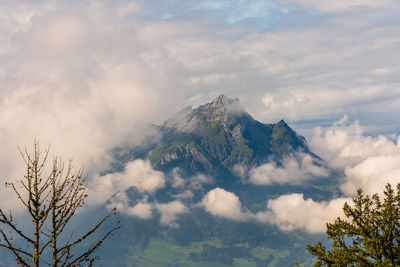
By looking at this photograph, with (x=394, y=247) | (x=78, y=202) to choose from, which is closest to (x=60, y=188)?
(x=78, y=202)

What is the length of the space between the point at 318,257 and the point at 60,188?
118 feet

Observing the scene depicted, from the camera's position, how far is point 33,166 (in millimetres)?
18156

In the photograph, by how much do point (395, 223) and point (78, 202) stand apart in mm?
34683

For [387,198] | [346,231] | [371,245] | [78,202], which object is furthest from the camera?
[346,231]

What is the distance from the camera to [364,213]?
4328cm

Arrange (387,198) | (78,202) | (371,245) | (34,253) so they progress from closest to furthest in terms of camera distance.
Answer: (34,253)
(78,202)
(371,245)
(387,198)

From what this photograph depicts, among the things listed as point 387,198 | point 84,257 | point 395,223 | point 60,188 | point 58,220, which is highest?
point 387,198

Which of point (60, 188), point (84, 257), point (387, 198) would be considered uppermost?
point (387, 198)

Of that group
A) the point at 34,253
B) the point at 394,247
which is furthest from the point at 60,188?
the point at 394,247

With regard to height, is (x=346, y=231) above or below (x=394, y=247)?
above

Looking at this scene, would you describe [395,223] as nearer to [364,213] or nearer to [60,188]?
[364,213]

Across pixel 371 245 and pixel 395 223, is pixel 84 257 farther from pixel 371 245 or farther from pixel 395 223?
pixel 395 223

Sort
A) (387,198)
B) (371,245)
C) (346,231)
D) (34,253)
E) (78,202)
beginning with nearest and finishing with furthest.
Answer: (34,253), (78,202), (371,245), (387,198), (346,231)

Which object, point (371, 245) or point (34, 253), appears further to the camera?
point (371, 245)
